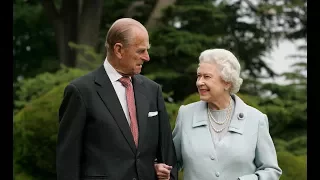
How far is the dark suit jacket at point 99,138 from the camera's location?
13.0ft

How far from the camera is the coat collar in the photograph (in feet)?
14.0

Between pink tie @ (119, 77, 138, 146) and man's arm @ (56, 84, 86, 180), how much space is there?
273mm

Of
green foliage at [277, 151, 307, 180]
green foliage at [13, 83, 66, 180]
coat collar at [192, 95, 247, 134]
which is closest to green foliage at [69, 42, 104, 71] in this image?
green foliage at [13, 83, 66, 180]

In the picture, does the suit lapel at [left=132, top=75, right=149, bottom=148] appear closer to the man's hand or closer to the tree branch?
the man's hand

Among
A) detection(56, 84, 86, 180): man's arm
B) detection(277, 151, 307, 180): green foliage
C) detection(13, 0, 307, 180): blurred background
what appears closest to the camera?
detection(56, 84, 86, 180): man's arm

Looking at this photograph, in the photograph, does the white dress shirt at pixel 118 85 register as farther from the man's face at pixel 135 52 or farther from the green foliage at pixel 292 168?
the green foliage at pixel 292 168

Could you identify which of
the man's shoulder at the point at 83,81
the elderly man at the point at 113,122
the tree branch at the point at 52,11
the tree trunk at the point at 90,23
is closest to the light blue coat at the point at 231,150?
the elderly man at the point at 113,122

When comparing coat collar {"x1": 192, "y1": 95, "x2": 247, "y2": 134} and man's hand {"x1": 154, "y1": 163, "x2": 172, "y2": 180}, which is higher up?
coat collar {"x1": 192, "y1": 95, "x2": 247, "y2": 134}

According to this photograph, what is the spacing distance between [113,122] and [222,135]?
70cm

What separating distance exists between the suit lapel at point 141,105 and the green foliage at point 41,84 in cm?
759

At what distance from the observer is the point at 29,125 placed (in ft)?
31.8

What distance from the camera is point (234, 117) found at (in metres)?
4.30

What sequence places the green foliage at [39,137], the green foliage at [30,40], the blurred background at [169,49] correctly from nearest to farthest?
1. the green foliage at [39,137]
2. the blurred background at [169,49]
3. the green foliage at [30,40]
